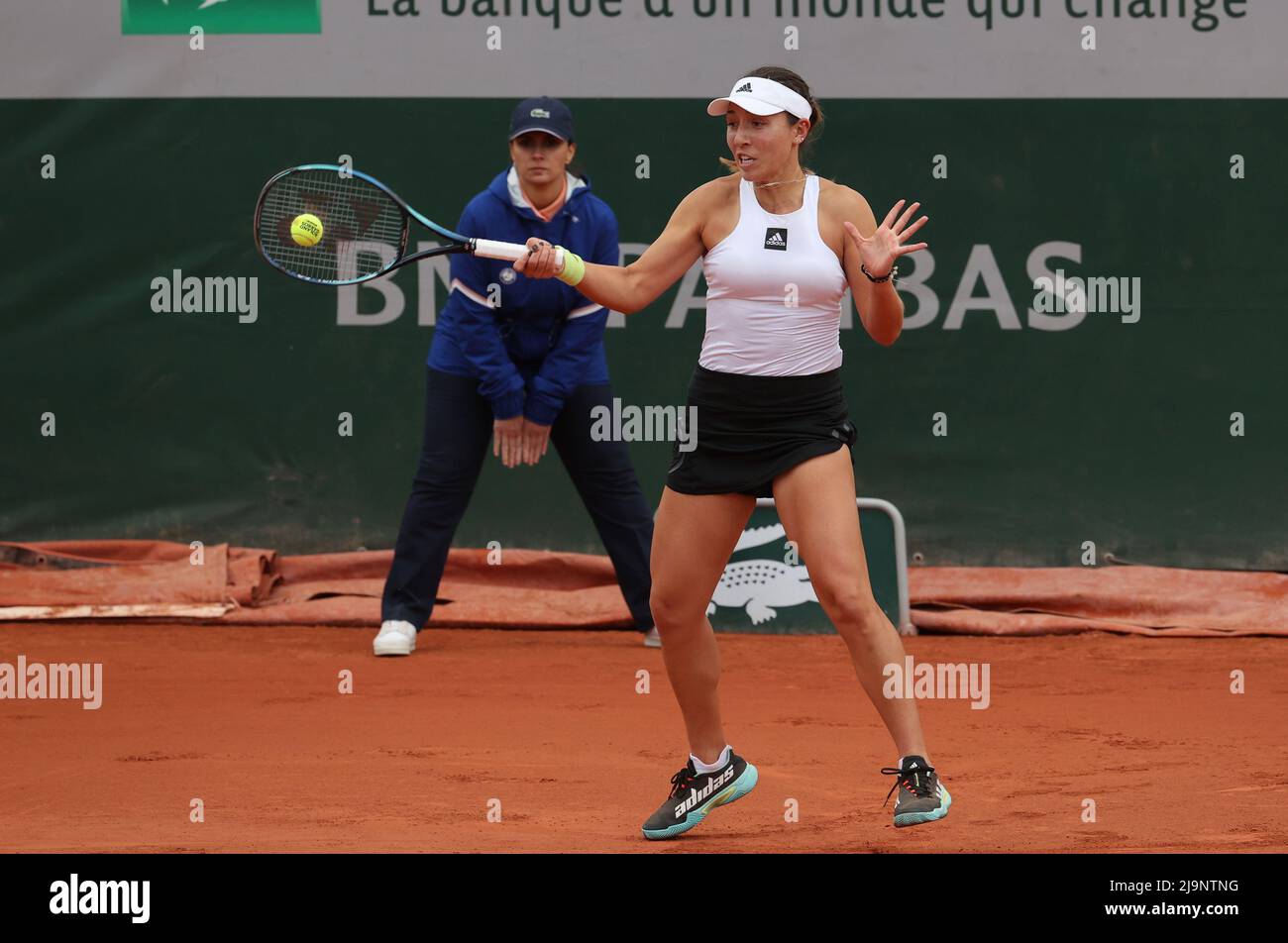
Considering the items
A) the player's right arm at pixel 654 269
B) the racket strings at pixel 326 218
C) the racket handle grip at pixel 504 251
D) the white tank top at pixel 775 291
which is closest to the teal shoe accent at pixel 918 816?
the white tank top at pixel 775 291

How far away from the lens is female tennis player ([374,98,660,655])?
21.0ft

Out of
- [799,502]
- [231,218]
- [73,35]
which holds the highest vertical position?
[73,35]

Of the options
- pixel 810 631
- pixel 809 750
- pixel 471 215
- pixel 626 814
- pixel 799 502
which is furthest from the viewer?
pixel 810 631

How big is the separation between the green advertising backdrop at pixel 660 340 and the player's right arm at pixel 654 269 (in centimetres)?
351

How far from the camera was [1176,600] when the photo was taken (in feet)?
24.7

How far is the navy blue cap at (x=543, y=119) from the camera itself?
6.25 m

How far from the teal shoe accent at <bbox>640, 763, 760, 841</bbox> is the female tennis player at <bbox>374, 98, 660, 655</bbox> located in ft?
7.93

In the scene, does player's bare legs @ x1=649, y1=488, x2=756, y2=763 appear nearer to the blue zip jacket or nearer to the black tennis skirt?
the black tennis skirt

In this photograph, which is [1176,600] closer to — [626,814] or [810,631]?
[810,631]

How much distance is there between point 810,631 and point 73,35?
376cm

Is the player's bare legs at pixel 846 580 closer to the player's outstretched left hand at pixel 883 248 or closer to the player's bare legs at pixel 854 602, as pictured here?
the player's bare legs at pixel 854 602

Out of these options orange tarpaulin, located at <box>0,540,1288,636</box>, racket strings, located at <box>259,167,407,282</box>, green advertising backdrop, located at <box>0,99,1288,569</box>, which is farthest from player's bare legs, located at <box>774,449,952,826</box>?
green advertising backdrop, located at <box>0,99,1288,569</box>

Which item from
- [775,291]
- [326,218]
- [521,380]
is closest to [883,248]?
[775,291]

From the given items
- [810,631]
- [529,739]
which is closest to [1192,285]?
[810,631]
